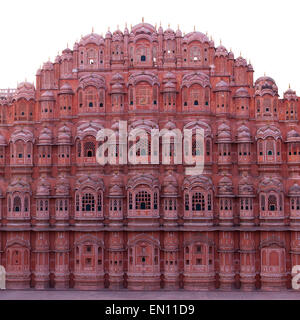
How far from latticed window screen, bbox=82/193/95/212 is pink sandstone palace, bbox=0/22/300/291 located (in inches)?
3.7

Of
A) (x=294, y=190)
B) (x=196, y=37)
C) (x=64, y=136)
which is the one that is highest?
(x=196, y=37)

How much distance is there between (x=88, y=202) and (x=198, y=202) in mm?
9351

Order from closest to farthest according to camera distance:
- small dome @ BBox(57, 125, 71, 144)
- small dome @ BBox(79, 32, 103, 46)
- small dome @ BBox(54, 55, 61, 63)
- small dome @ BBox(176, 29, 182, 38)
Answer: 1. small dome @ BBox(57, 125, 71, 144)
2. small dome @ BBox(176, 29, 182, 38)
3. small dome @ BBox(79, 32, 103, 46)
4. small dome @ BBox(54, 55, 61, 63)

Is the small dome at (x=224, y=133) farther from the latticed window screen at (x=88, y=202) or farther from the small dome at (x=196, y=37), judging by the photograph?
the latticed window screen at (x=88, y=202)

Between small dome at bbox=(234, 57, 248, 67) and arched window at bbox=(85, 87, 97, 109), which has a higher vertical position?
small dome at bbox=(234, 57, 248, 67)

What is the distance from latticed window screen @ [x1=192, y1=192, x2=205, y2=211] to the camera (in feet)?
124

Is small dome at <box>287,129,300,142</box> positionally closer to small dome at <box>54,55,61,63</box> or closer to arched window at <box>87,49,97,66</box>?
arched window at <box>87,49,97,66</box>

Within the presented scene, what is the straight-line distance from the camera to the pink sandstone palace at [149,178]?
37.6 m

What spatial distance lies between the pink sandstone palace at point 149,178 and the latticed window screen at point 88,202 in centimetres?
9

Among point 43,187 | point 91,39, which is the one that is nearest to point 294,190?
point 43,187

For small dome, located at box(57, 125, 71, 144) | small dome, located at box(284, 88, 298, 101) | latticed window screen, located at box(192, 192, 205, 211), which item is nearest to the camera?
latticed window screen, located at box(192, 192, 205, 211)

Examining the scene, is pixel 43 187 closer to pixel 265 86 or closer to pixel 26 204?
pixel 26 204

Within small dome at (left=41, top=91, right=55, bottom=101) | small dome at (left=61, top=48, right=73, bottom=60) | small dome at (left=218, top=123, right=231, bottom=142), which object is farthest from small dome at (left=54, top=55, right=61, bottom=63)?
small dome at (left=218, top=123, right=231, bottom=142)

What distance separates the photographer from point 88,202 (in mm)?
38312
